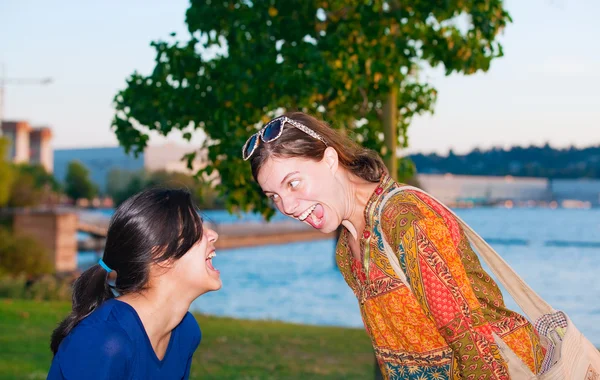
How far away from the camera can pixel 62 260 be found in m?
49.3

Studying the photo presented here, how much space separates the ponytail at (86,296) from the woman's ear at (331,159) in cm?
110

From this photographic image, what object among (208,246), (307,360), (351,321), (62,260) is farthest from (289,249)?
(208,246)

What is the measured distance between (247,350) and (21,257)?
26.8 meters

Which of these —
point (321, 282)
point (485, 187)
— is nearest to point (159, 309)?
point (321, 282)

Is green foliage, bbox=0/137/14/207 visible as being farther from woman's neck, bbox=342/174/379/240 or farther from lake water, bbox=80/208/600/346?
woman's neck, bbox=342/174/379/240

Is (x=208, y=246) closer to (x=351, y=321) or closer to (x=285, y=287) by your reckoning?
(x=351, y=321)

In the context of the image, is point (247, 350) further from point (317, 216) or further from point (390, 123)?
point (317, 216)

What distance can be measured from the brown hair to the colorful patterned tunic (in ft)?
0.39

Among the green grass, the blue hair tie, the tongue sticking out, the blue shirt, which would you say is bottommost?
the green grass

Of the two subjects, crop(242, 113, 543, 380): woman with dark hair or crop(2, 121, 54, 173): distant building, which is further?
crop(2, 121, 54, 173): distant building

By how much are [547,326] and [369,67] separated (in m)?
4.19

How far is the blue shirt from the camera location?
2.71 meters

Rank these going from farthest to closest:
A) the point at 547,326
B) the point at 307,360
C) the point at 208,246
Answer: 1. the point at 307,360
2. the point at 208,246
3. the point at 547,326

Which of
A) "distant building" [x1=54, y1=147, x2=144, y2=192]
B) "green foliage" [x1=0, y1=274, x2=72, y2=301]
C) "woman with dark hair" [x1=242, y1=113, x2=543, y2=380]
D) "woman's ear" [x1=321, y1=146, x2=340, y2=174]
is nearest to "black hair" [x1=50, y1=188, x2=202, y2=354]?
"woman with dark hair" [x1=242, y1=113, x2=543, y2=380]
